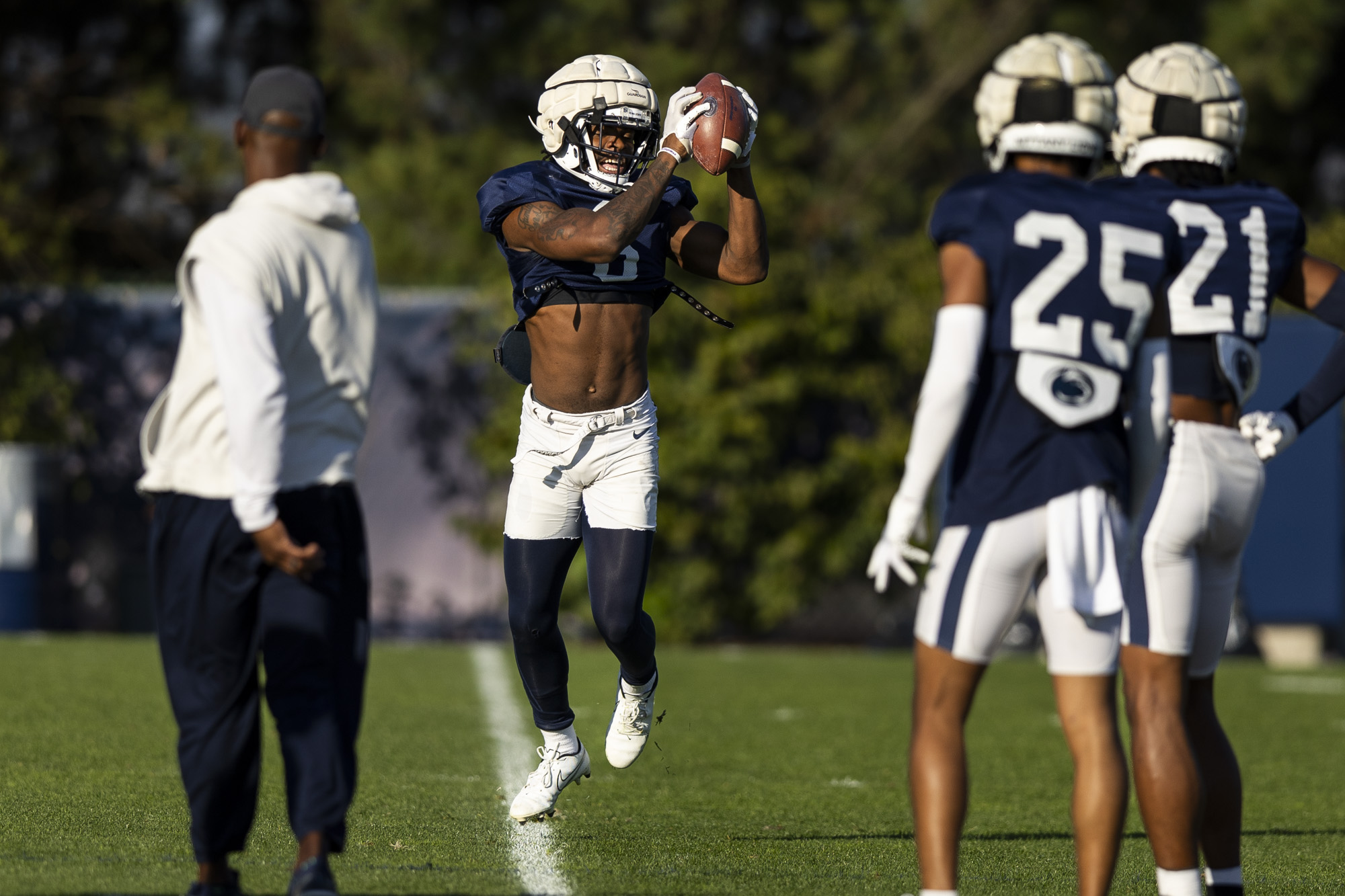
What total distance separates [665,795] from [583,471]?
56.2 inches

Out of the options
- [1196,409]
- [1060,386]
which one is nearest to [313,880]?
[1060,386]

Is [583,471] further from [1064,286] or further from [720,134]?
[1064,286]

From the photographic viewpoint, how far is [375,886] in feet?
13.6

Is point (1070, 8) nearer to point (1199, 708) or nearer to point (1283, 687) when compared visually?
point (1283, 687)

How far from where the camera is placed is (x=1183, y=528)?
156 inches

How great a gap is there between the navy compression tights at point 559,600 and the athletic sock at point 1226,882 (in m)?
1.89

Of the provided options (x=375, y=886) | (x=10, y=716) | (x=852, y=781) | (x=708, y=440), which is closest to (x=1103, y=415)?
(x=375, y=886)

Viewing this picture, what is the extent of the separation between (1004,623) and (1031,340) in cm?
61

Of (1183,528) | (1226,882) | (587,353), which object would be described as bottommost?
(1226,882)

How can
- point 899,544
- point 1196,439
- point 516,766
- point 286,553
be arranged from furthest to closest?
point 516,766 → point 1196,439 → point 899,544 → point 286,553

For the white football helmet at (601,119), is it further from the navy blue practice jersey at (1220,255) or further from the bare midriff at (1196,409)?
the bare midriff at (1196,409)

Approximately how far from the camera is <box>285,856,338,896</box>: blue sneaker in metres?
3.63

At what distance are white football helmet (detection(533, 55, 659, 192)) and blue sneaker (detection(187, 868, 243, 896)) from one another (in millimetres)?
2372

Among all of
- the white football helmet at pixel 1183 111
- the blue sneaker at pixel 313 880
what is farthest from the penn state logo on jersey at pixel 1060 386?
the blue sneaker at pixel 313 880
